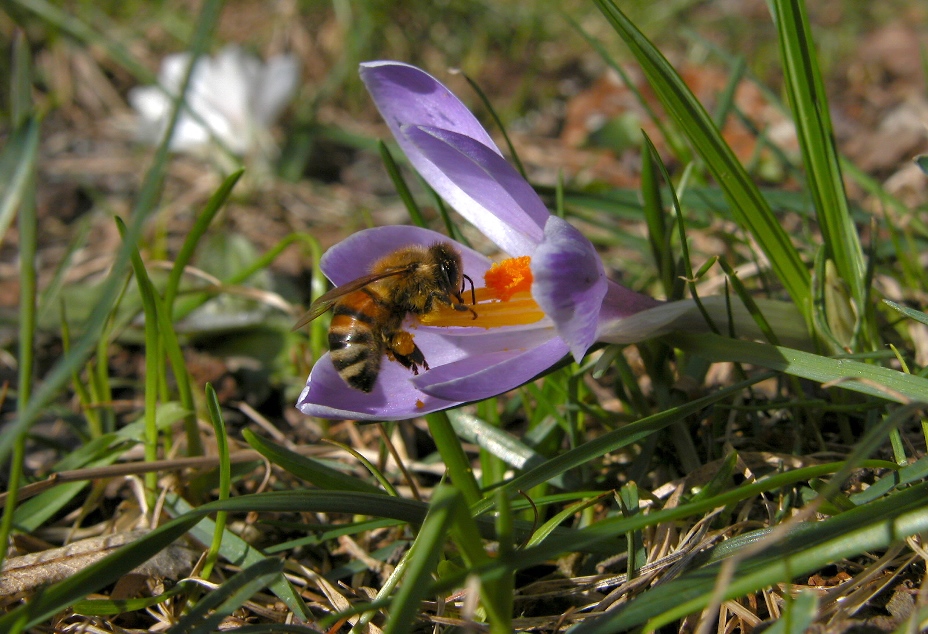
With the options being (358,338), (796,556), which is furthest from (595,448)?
(358,338)

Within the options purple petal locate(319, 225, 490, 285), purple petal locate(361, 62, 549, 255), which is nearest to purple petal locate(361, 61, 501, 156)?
purple petal locate(361, 62, 549, 255)

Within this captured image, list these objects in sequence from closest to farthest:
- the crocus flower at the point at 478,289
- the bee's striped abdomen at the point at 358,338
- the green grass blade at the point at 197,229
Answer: the crocus flower at the point at 478,289 → the bee's striped abdomen at the point at 358,338 → the green grass blade at the point at 197,229

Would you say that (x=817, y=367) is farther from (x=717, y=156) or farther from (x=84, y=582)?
(x=84, y=582)

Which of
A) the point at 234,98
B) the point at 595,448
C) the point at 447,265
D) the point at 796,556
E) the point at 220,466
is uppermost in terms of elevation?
the point at 234,98

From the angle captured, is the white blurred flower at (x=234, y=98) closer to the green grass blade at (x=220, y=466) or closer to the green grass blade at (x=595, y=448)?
the green grass blade at (x=220, y=466)

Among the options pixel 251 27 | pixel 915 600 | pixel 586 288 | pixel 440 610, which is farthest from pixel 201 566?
pixel 251 27

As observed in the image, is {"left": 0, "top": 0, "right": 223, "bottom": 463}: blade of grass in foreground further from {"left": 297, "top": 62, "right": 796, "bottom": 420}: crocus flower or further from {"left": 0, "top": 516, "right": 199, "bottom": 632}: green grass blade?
{"left": 297, "top": 62, "right": 796, "bottom": 420}: crocus flower

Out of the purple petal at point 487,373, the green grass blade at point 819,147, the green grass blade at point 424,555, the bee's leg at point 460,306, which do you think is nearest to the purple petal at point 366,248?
the bee's leg at point 460,306
